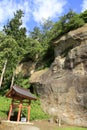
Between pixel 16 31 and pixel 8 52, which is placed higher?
pixel 16 31

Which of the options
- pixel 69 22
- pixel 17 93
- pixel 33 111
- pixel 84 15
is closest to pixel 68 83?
pixel 33 111

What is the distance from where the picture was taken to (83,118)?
2309cm

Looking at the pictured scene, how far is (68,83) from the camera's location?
26156 mm

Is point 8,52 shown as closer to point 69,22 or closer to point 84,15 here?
point 69,22

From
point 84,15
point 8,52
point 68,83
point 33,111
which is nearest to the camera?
point 33,111

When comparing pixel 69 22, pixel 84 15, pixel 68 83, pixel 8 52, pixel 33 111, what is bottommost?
pixel 33 111

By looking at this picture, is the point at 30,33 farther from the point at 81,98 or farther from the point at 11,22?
the point at 81,98

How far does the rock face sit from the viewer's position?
2409cm

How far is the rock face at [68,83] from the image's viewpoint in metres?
24.1

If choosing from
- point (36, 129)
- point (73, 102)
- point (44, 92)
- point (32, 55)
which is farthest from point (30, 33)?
Answer: point (36, 129)

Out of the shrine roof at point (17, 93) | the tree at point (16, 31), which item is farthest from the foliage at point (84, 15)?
the shrine roof at point (17, 93)

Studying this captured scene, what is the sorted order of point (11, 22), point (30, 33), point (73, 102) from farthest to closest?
point (30, 33) → point (11, 22) → point (73, 102)

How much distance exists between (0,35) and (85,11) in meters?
13.9

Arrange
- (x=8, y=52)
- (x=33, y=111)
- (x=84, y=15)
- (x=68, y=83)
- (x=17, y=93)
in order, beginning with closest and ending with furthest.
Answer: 1. (x=17, y=93)
2. (x=33, y=111)
3. (x=68, y=83)
4. (x=8, y=52)
5. (x=84, y=15)
